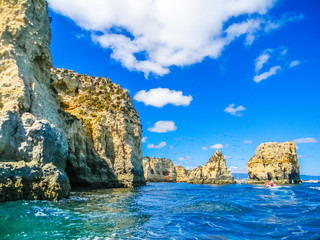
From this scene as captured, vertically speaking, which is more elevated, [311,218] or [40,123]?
[40,123]

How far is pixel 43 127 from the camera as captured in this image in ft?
58.6

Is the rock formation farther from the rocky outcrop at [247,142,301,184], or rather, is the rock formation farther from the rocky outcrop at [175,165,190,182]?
the rocky outcrop at [175,165,190,182]

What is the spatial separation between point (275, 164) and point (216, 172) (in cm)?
2223

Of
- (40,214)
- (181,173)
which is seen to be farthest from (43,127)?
(181,173)

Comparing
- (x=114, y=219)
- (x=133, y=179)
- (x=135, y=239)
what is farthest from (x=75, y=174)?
(x=135, y=239)

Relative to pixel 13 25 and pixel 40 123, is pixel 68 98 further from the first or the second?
pixel 40 123

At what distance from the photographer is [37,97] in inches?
811

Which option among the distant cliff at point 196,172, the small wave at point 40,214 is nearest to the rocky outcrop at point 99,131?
the small wave at point 40,214

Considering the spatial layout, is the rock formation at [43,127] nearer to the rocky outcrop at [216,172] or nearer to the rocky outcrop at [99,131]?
the rocky outcrop at [99,131]

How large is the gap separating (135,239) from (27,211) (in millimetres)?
6992

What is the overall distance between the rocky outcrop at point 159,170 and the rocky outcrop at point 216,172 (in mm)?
24881

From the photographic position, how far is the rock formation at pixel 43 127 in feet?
51.9

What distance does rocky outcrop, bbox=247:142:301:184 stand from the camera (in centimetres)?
8294

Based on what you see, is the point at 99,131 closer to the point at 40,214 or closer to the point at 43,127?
the point at 43,127
